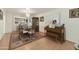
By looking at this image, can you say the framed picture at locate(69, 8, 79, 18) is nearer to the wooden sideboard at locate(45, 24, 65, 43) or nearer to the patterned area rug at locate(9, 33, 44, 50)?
the wooden sideboard at locate(45, 24, 65, 43)

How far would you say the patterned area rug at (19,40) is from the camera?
1.33 meters

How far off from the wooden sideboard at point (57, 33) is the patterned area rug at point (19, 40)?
15 centimetres

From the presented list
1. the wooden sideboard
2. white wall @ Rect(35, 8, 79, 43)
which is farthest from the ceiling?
the wooden sideboard

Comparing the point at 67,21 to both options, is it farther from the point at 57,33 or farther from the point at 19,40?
the point at 19,40

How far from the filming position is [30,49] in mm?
1359

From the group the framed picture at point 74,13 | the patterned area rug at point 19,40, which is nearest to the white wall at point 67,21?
the framed picture at point 74,13

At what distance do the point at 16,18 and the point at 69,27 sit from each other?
0.82 m

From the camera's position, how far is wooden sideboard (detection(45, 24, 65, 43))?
1379 millimetres

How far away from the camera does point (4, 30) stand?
1.32 metres
